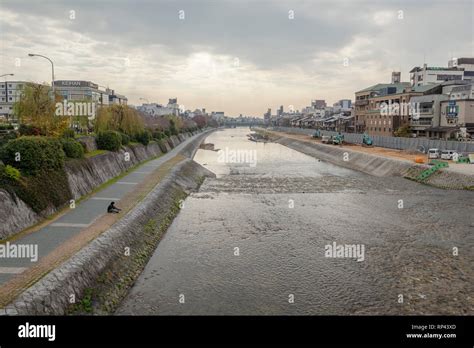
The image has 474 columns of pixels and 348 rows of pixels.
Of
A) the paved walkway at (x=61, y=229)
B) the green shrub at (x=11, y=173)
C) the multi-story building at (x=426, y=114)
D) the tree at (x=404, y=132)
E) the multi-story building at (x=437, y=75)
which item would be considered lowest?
the paved walkway at (x=61, y=229)

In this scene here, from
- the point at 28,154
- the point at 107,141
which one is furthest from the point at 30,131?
the point at 28,154

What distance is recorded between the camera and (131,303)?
13.5 meters

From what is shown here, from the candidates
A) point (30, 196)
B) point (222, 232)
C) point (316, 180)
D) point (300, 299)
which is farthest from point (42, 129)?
point (316, 180)

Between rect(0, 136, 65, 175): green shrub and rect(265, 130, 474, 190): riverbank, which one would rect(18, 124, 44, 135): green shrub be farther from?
rect(265, 130, 474, 190): riverbank

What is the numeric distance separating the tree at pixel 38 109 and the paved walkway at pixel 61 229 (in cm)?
766

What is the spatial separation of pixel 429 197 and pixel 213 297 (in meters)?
26.3

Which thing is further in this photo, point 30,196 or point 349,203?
point 349,203

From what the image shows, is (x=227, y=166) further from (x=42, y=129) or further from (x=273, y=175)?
(x=42, y=129)

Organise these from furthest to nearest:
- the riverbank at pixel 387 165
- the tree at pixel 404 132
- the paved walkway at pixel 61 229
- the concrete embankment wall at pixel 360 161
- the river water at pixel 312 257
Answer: the tree at pixel 404 132 → the concrete embankment wall at pixel 360 161 → the riverbank at pixel 387 165 → the river water at pixel 312 257 → the paved walkway at pixel 61 229

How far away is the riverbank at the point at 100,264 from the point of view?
10781 mm

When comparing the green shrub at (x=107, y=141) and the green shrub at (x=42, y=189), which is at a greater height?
the green shrub at (x=107, y=141)

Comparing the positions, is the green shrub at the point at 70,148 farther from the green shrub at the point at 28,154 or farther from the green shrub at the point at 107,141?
the green shrub at the point at 107,141

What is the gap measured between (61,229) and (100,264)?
363 centimetres

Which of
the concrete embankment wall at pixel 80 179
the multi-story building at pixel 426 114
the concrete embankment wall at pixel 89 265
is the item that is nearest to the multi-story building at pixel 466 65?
the multi-story building at pixel 426 114
